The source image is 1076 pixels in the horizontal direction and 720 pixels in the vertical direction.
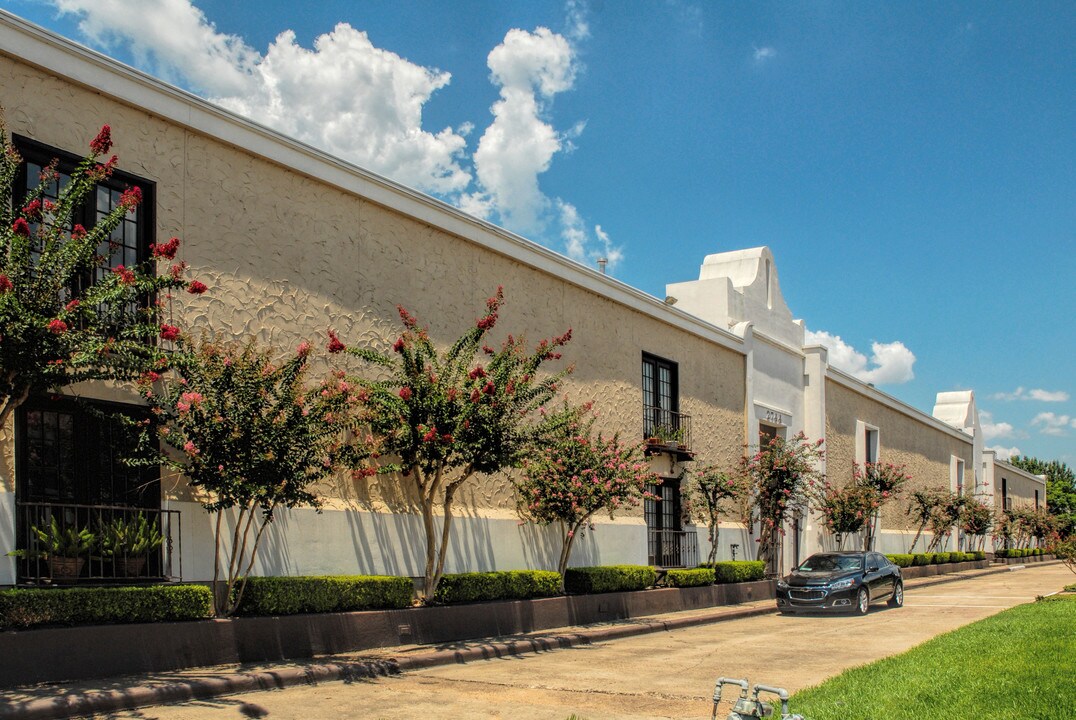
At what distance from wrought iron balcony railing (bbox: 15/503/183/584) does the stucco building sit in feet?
0.24

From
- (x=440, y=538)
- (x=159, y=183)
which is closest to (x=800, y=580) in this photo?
(x=440, y=538)

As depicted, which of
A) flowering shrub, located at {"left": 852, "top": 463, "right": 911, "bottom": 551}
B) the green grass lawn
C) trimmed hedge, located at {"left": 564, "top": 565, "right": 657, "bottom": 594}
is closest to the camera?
the green grass lawn

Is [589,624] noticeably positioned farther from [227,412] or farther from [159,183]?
[159,183]

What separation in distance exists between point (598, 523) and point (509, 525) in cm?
354

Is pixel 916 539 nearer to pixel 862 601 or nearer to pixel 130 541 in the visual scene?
pixel 862 601

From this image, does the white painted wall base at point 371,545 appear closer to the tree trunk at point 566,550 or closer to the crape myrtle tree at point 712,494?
the tree trunk at point 566,550

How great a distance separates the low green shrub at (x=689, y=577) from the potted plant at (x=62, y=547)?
1444 centimetres

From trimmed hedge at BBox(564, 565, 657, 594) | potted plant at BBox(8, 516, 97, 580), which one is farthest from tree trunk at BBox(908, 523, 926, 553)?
potted plant at BBox(8, 516, 97, 580)

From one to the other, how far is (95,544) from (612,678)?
6.32m

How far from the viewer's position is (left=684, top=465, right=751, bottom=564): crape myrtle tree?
25969mm

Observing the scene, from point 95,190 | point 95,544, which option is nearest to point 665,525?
point 95,544

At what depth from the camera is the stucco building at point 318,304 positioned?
12.2m

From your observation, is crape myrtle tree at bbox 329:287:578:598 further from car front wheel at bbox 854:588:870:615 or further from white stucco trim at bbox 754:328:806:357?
white stucco trim at bbox 754:328:806:357

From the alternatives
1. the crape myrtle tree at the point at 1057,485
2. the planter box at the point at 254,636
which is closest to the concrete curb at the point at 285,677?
the planter box at the point at 254,636
